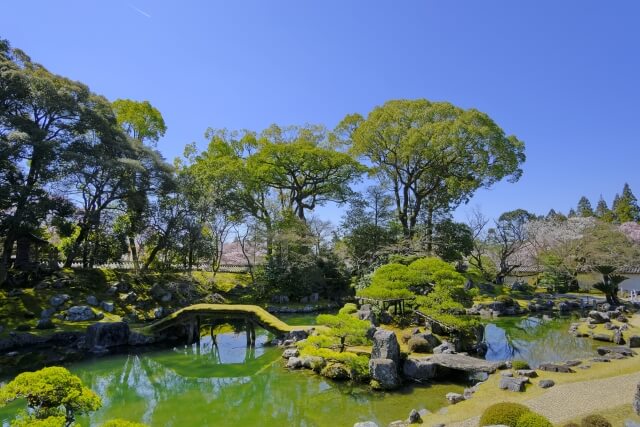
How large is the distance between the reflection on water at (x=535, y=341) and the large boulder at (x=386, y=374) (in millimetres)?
5101

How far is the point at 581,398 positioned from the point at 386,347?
4.78 metres

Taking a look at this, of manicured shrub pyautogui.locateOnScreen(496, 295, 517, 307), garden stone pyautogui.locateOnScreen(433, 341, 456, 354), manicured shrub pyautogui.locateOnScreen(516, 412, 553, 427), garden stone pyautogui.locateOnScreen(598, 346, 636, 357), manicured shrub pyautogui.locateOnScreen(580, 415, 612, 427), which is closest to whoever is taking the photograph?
manicured shrub pyautogui.locateOnScreen(516, 412, 553, 427)

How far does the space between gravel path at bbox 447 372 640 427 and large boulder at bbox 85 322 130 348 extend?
15.1m

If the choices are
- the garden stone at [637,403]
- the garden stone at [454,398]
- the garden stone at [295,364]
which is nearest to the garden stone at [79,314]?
the garden stone at [295,364]

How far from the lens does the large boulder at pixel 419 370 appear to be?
11562 millimetres

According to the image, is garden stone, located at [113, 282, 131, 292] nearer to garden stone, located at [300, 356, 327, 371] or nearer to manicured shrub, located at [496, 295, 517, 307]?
garden stone, located at [300, 356, 327, 371]

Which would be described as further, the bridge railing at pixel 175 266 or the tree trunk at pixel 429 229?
the tree trunk at pixel 429 229

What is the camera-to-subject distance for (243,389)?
12555mm

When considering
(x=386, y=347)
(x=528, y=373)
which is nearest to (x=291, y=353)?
(x=386, y=347)

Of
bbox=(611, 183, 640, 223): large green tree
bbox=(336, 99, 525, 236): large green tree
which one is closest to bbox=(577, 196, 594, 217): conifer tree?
bbox=(611, 183, 640, 223): large green tree

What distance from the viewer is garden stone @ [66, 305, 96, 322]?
19.0 m

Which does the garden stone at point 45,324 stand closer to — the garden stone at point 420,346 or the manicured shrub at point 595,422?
the garden stone at point 420,346

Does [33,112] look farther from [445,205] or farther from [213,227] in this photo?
[445,205]

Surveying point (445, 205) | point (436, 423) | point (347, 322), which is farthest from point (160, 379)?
point (445, 205)
